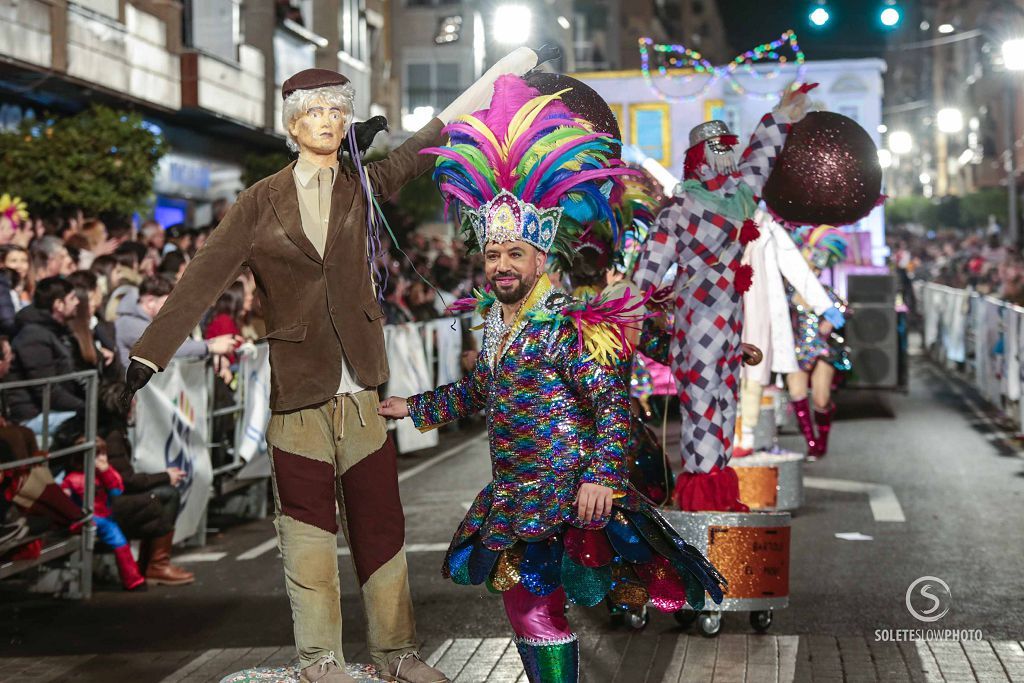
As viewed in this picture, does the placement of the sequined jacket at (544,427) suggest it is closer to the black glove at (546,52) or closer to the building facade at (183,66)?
the black glove at (546,52)

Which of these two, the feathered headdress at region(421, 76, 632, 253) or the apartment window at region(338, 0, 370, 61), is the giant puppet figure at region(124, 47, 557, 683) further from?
the apartment window at region(338, 0, 370, 61)

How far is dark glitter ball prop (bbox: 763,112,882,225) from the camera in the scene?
7.30 meters

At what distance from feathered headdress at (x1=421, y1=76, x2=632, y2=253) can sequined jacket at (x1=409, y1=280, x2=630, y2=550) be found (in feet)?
0.82

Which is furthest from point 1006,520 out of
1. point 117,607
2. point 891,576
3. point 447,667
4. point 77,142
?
point 77,142

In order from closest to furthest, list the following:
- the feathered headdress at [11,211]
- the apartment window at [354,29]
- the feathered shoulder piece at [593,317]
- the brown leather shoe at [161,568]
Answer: the feathered shoulder piece at [593,317] → the brown leather shoe at [161,568] → the feathered headdress at [11,211] → the apartment window at [354,29]

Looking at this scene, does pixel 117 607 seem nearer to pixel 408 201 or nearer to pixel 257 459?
pixel 257 459

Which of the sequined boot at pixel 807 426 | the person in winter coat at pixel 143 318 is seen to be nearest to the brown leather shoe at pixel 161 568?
the person in winter coat at pixel 143 318

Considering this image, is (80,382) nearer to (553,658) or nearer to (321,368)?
(321,368)

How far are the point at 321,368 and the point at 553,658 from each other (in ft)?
4.53

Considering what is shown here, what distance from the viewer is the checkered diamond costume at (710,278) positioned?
22.9 ft

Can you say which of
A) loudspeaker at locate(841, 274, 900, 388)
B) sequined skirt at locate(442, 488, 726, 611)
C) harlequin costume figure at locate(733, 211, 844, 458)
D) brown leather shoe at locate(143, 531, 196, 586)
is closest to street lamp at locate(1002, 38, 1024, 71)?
loudspeaker at locate(841, 274, 900, 388)

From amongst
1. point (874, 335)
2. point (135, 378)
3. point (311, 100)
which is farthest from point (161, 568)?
point (874, 335)

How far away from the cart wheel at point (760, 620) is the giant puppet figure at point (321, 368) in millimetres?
1880

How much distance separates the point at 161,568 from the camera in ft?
28.2
